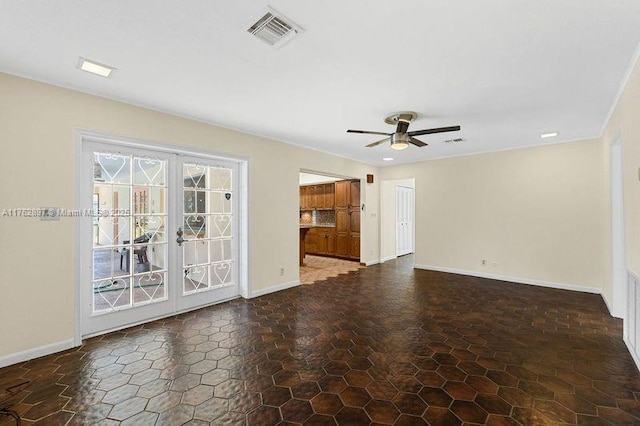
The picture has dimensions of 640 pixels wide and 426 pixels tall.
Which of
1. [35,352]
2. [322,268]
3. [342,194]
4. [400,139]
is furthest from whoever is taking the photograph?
[342,194]

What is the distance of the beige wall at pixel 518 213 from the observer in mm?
5004

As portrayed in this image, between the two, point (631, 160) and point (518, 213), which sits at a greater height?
point (631, 160)

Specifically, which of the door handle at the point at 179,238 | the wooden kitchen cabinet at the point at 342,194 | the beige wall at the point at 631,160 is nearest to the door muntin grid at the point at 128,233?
the door handle at the point at 179,238

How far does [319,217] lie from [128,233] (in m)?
6.23

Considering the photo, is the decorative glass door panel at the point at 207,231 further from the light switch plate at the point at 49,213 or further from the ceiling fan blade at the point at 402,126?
the ceiling fan blade at the point at 402,126

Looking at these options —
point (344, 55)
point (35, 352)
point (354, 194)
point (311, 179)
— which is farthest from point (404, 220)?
point (35, 352)

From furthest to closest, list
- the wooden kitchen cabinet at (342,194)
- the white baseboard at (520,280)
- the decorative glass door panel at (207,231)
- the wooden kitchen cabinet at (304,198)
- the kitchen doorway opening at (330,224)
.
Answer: the wooden kitchen cabinet at (304,198), the wooden kitchen cabinet at (342,194), the kitchen doorway opening at (330,224), the white baseboard at (520,280), the decorative glass door panel at (207,231)

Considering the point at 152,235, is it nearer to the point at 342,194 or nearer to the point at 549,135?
the point at 342,194

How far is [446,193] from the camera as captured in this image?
6629 millimetres

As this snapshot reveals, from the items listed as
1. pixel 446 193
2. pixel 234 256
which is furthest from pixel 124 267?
pixel 446 193

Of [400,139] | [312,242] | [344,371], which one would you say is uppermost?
[400,139]

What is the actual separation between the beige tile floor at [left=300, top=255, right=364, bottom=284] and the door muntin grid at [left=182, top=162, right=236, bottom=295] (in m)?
1.81

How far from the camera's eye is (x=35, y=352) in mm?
2793

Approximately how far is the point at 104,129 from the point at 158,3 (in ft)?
6.71
